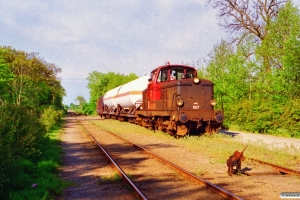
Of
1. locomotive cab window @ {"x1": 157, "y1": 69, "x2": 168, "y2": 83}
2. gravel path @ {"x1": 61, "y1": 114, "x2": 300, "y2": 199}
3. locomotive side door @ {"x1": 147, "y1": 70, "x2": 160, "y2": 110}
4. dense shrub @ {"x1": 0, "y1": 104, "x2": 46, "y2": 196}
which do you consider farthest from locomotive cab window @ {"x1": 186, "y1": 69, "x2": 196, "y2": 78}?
dense shrub @ {"x1": 0, "y1": 104, "x2": 46, "y2": 196}

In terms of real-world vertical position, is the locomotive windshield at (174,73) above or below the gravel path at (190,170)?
above

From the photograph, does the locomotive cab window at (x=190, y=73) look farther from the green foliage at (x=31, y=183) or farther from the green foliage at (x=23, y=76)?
the green foliage at (x=23, y=76)

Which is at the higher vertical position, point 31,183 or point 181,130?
point 181,130

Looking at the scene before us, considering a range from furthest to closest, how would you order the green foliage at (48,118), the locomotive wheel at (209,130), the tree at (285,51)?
the green foliage at (48,118) → the tree at (285,51) → the locomotive wheel at (209,130)

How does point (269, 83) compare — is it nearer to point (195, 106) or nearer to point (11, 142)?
point (195, 106)

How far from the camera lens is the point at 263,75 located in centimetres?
2097

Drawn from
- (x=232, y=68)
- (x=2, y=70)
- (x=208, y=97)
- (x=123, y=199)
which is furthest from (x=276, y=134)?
(x=2, y=70)

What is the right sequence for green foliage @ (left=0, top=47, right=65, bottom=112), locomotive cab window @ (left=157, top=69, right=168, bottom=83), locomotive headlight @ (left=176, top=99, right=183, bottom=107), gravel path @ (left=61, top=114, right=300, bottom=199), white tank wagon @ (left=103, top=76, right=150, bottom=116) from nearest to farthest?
gravel path @ (left=61, top=114, right=300, bottom=199) → locomotive headlight @ (left=176, top=99, right=183, bottom=107) → locomotive cab window @ (left=157, top=69, right=168, bottom=83) → white tank wagon @ (left=103, top=76, right=150, bottom=116) → green foliage @ (left=0, top=47, right=65, bottom=112)

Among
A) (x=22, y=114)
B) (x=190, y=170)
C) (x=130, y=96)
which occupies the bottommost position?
(x=190, y=170)

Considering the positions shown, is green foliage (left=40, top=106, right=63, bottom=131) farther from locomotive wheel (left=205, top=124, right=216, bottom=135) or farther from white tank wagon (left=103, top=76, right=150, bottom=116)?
locomotive wheel (left=205, top=124, right=216, bottom=135)

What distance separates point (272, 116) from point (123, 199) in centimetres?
1394

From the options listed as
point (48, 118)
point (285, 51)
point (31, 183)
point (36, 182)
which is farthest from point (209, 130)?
point (48, 118)

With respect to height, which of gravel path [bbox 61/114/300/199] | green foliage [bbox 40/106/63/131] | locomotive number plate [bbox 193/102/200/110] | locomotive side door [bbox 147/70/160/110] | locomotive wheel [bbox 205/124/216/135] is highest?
locomotive side door [bbox 147/70/160/110]

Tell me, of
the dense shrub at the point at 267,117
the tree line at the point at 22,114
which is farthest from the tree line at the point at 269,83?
the tree line at the point at 22,114
